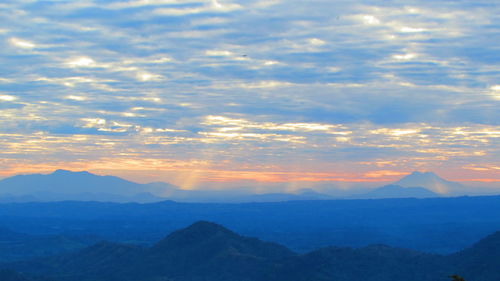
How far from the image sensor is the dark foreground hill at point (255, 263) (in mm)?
109562

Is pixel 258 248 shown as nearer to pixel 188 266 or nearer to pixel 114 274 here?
pixel 188 266

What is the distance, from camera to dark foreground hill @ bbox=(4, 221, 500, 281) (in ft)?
359

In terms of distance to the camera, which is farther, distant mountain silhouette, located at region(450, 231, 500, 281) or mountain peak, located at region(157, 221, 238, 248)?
mountain peak, located at region(157, 221, 238, 248)

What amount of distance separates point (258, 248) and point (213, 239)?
10.7 meters

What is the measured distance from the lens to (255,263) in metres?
118

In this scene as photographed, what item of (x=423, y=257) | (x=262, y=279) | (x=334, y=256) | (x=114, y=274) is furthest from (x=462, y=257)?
(x=114, y=274)

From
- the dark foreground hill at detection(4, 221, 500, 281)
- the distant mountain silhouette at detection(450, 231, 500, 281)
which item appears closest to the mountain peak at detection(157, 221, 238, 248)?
the dark foreground hill at detection(4, 221, 500, 281)

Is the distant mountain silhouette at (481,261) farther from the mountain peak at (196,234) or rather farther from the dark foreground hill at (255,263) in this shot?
the mountain peak at (196,234)

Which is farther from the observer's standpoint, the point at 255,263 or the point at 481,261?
the point at 255,263

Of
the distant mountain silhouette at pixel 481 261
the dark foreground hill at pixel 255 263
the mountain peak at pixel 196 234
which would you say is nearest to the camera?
the distant mountain silhouette at pixel 481 261

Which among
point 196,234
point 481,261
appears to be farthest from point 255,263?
point 481,261

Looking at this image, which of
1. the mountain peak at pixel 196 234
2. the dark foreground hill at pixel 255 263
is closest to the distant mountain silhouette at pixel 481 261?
the dark foreground hill at pixel 255 263

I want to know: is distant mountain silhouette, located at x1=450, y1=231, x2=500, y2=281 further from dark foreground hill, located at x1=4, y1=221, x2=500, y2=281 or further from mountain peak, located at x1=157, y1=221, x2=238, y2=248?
mountain peak, located at x1=157, y1=221, x2=238, y2=248

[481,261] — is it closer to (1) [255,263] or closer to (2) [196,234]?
(1) [255,263]
